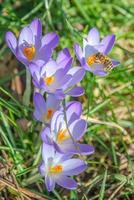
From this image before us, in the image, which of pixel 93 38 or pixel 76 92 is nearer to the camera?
pixel 76 92

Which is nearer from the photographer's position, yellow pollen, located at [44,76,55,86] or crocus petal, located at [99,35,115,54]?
yellow pollen, located at [44,76,55,86]

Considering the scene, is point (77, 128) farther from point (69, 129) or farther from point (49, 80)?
point (49, 80)

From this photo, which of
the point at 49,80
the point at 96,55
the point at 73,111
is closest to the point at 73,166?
the point at 73,111

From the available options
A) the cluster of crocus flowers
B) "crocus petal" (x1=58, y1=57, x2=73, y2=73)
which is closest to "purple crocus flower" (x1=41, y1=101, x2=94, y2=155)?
the cluster of crocus flowers

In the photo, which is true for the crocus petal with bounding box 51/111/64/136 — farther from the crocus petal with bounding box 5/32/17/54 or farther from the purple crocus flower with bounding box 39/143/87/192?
the crocus petal with bounding box 5/32/17/54

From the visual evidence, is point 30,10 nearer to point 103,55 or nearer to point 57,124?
point 103,55

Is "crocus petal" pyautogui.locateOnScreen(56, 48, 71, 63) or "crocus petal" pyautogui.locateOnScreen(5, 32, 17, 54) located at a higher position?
"crocus petal" pyautogui.locateOnScreen(5, 32, 17, 54)
